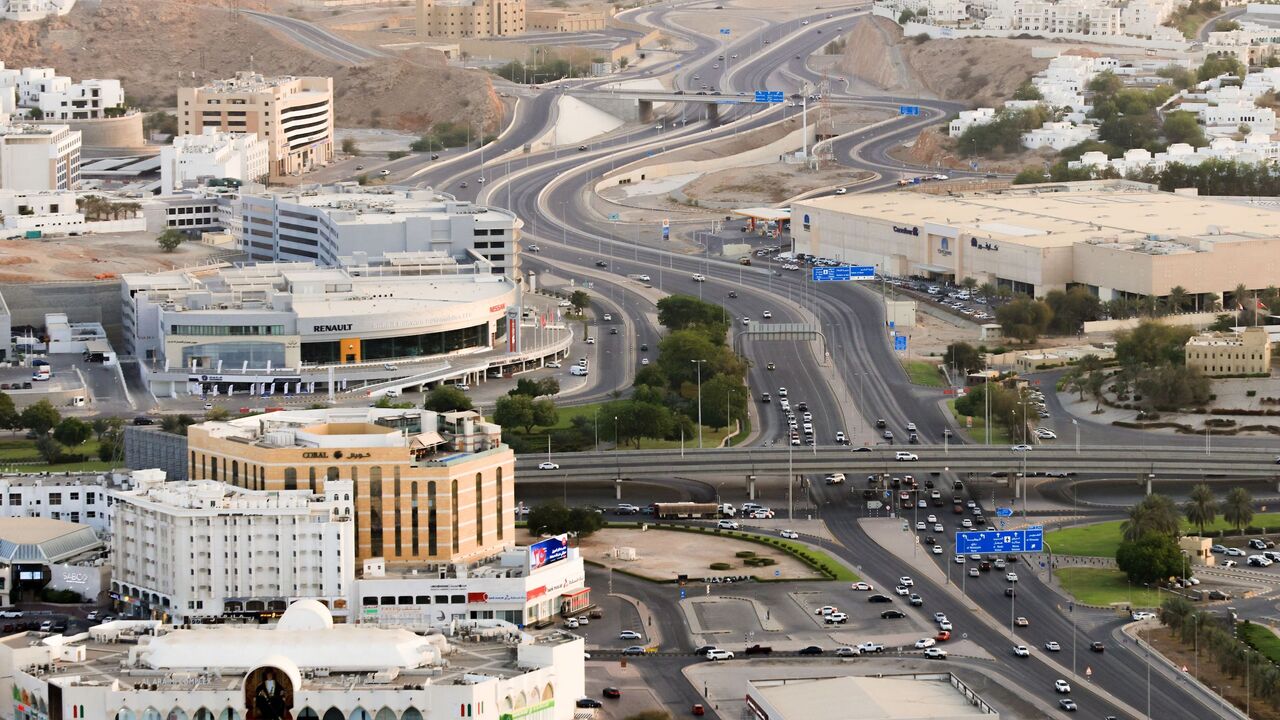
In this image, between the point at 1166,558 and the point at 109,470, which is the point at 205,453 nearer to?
the point at 109,470

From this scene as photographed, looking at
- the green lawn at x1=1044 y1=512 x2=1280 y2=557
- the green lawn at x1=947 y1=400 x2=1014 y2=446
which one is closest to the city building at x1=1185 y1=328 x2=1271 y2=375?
the green lawn at x1=947 y1=400 x2=1014 y2=446

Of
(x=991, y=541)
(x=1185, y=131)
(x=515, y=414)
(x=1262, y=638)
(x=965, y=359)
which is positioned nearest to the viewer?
(x=1262, y=638)

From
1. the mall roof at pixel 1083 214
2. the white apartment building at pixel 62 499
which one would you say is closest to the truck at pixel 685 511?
the white apartment building at pixel 62 499

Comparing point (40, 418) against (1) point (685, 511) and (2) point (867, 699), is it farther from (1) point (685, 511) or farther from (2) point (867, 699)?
(2) point (867, 699)

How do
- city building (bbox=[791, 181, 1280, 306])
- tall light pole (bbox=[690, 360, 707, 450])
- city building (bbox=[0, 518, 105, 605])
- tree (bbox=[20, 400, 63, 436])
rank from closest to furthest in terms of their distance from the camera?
1. city building (bbox=[0, 518, 105, 605])
2. tall light pole (bbox=[690, 360, 707, 450])
3. tree (bbox=[20, 400, 63, 436])
4. city building (bbox=[791, 181, 1280, 306])

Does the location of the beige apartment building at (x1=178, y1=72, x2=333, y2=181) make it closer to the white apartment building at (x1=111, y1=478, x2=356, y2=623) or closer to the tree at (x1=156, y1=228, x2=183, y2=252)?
the tree at (x1=156, y1=228, x2=183, y2=252)

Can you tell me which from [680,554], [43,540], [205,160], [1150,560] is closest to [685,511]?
[680,554]

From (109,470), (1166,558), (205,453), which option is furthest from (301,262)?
(1166,558)
